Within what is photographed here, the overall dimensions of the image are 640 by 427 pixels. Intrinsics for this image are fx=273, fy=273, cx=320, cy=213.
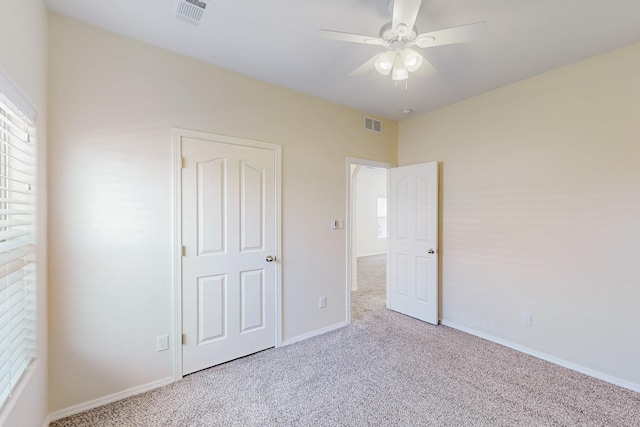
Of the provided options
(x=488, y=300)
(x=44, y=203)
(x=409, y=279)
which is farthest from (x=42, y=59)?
(x=488, y=300)

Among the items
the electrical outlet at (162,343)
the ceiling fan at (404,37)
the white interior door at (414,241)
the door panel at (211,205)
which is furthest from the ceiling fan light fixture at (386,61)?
the electrical outlet at (162,343)

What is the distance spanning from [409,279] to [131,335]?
9.96 feet

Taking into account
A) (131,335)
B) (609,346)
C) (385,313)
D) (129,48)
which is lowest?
(385,313)

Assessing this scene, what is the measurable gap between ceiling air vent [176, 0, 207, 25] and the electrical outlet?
2.33 m

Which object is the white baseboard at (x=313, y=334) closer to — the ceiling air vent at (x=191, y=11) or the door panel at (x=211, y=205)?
the door panel at (x=211, y=205)

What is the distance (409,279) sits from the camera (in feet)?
11.9

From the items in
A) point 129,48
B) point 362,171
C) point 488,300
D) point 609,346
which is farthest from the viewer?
point 362,171

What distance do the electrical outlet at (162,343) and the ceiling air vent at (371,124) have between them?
3.07 metres

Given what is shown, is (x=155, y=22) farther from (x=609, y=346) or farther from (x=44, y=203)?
(x=609, y=346)

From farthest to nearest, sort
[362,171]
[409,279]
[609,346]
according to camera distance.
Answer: [362,171], [409,279], [609,346]

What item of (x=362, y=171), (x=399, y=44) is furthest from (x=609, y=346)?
(x=362, y=171)

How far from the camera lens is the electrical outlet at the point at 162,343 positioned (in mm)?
2152

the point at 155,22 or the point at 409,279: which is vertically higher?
the point at 155,22

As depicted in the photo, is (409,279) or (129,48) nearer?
(129,48)
